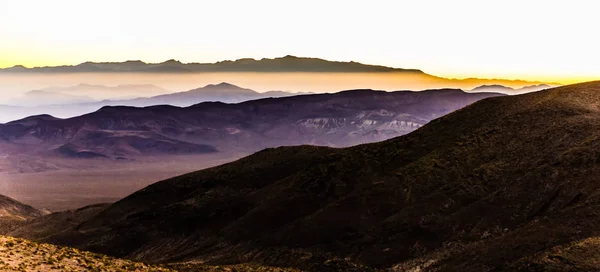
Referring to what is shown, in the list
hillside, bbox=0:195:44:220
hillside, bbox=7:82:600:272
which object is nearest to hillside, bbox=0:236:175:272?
hillside, bbox=7:82:600:272

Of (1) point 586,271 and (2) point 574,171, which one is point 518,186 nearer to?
(2) point 574,171

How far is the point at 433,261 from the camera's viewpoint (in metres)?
74.2

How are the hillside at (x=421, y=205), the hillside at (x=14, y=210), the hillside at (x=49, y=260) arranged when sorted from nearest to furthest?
the hillside at (x=49, y=260), the hillside at (x=421, y=205), the hillside at (x=14, y=210)

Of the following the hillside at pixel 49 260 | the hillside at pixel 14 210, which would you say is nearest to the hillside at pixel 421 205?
the hillside at pixel 49 260

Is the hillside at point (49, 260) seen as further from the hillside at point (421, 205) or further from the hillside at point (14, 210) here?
the hillside at point (14, 210)

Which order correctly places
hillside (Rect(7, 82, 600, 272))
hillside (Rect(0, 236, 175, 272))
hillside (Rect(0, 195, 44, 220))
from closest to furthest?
hillside (Rect(0, 236, 175, 272)) → hillside (Rect(7, 82, 600, 272)) → hillside (Rect(0, 195, 44, 220))

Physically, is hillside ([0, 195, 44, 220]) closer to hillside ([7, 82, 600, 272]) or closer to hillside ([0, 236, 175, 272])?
hillside ([7, 82, 600, 272])

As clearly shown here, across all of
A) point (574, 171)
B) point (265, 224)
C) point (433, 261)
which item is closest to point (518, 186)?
point (574, 171)

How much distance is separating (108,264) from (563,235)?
4116 cm

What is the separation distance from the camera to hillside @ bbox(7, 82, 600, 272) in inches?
2852

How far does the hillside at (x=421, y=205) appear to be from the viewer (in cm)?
7244

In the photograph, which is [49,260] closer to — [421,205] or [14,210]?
[421,205]

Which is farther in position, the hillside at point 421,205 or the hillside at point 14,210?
the hillside at point 14,210

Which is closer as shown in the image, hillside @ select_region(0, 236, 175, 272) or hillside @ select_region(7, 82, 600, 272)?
hillside @ select_region(0, 236, 175, 272)
